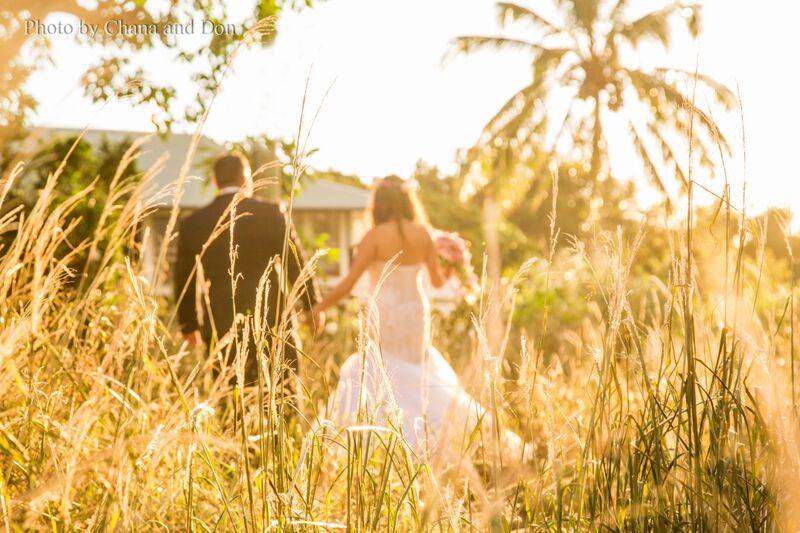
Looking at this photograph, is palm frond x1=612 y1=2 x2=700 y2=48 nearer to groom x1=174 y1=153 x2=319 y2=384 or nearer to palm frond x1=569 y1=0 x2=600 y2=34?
palm frond x1=569 y1=0 x2=600 y2=34

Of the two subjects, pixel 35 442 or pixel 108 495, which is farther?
pixel 35 442

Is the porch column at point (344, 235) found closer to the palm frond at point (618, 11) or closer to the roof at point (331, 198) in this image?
the roof at point (331, 198)

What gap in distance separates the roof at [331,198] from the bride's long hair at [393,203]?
21.3 meters

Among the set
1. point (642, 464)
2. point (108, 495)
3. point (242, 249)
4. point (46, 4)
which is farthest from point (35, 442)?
point (46, 4)

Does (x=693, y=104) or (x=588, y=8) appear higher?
(x=588, y=8)

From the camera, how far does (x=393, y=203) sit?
5695 millimetres

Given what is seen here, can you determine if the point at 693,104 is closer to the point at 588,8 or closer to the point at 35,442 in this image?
the point at 35,442

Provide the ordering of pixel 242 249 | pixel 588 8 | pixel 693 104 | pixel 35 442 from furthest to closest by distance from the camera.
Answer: pixel 588 8
pixel 242 249
pixel 35 442
pixel 693 104

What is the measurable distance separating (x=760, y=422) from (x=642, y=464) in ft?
0.83

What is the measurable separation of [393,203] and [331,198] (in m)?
22.3

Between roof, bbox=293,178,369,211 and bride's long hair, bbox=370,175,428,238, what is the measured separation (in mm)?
21254

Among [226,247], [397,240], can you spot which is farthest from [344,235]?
[226,247]

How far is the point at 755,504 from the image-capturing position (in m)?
1.70

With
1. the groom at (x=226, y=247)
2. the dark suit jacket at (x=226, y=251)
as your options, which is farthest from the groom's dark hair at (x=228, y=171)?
the dark suit jacket at (x=226, y=251)
